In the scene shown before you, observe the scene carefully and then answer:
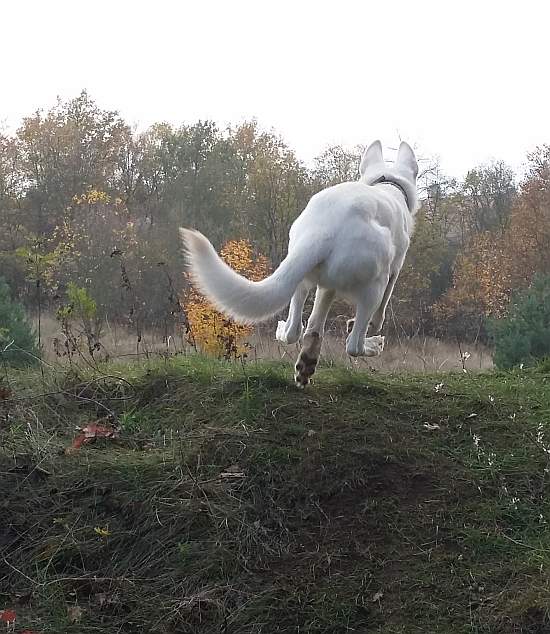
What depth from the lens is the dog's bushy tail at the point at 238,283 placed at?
11.4ft

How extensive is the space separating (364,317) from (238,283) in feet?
3.01

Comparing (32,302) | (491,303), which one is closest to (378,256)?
(32,302)

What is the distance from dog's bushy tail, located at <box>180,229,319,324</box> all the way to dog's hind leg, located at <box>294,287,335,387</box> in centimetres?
54

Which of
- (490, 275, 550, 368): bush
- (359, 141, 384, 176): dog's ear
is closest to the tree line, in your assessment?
(490, 275, 550, 368): bush

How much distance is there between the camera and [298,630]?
2.76 m

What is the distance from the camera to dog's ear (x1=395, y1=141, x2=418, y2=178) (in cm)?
546

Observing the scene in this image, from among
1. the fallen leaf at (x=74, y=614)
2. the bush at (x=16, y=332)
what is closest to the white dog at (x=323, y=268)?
the fallen leaf at (x=74, y=614)

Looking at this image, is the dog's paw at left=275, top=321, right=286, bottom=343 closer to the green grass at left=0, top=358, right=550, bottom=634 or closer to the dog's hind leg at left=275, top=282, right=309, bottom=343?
the dog's hind leg at left=275, top=282, right=309, bottom=343

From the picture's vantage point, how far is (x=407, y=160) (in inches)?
216

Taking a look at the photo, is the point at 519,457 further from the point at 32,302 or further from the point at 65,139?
the point at 65,139

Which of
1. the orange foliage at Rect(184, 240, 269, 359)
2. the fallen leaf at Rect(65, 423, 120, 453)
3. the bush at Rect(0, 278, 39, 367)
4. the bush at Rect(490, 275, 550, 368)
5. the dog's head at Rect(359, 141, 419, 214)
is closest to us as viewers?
the fallen leaf at Rect(65, 423, 120, 453)

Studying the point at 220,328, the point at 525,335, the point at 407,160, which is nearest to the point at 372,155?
the point at 407,160

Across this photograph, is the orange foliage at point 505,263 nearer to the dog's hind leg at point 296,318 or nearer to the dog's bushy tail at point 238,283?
the dog's hind leg at point 296,318

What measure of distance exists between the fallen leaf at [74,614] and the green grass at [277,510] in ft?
0.08
